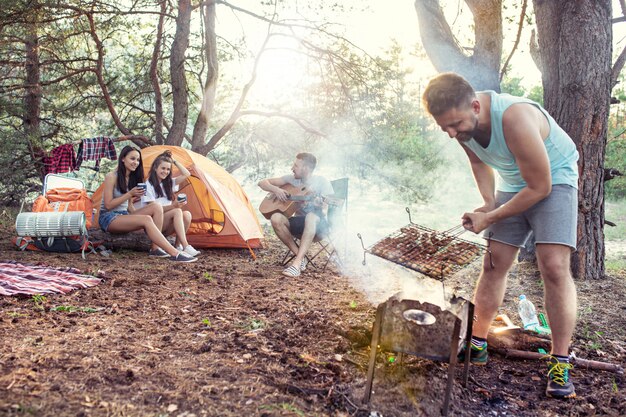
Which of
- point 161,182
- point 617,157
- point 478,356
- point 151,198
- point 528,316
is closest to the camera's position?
point 478,356

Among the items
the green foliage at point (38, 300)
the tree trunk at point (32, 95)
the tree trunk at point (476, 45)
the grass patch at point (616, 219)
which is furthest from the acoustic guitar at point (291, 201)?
the grass patch at point (616, 219)

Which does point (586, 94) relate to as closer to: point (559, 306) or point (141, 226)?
point (559, 306)

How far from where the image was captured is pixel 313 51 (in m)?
9.49

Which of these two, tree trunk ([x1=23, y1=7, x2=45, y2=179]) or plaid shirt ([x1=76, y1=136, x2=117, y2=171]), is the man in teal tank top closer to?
plaid shirt ([x1=76, y1=136, x2=117, y2=171])

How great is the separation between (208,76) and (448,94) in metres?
7.65

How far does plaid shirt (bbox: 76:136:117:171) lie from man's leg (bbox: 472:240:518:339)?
6361 mm

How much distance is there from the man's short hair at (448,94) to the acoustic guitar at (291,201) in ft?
11.2

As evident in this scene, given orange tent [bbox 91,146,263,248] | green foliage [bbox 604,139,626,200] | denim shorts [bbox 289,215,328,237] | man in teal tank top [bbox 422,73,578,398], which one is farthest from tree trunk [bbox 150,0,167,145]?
green foliage [bbox 604,139,626,200]

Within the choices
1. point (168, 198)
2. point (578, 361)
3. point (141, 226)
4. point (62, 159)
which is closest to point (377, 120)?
point (168, 198)

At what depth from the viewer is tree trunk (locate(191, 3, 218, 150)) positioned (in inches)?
361

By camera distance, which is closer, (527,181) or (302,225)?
(527,181)

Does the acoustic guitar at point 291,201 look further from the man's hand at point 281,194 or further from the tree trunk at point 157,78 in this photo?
the tree trunk at point 157,78

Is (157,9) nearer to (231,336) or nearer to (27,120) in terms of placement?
(27,120)

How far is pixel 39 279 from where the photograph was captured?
171 inches
